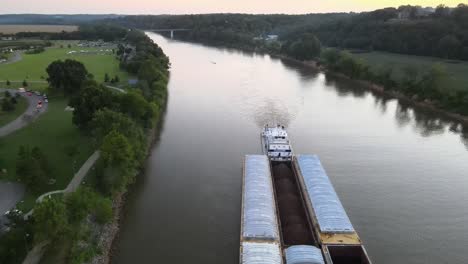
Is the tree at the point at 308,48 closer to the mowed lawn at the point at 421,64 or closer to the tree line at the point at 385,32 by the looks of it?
the mowed lawn at the point at 421,64

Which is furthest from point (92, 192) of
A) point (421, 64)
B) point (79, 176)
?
point (421, 64)

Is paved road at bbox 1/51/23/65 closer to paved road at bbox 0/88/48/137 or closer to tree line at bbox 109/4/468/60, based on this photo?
paved road at bbox 0/88/48/137

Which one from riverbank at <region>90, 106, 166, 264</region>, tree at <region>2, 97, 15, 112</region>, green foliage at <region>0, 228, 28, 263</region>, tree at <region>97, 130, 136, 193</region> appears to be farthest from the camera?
tree at <region>2, 97, 15, 112</region>

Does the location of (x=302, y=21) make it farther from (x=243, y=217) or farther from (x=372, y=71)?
(x=243, y=217)

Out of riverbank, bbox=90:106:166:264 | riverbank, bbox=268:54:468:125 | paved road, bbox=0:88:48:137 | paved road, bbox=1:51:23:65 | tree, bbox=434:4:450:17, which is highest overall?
tree, bbox=434:4:450:17

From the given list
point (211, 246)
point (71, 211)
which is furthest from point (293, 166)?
point (71, 211)

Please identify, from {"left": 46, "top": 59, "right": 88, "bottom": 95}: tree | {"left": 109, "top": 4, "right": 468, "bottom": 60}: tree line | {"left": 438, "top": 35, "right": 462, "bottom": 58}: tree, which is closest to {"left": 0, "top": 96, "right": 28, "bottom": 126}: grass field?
{"left": 46, "top": 59, "right": 88, "bottom": 95}: tree
